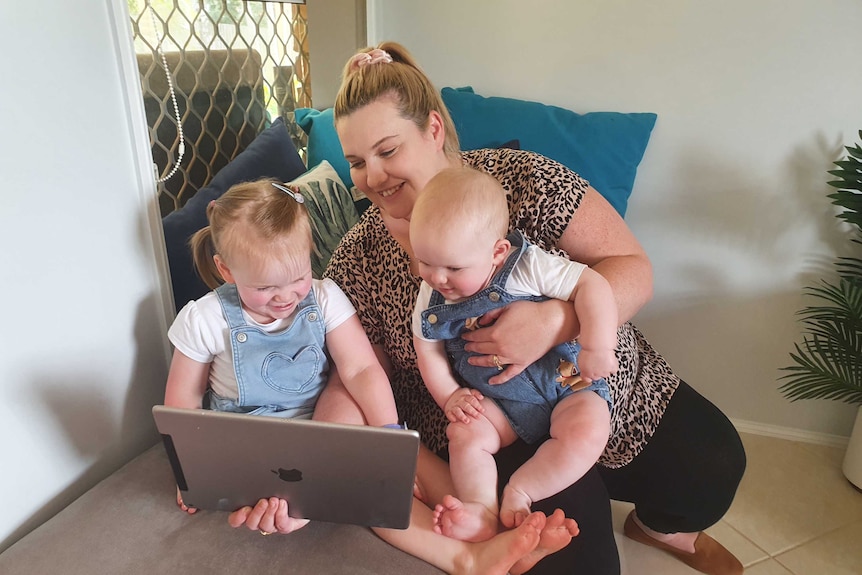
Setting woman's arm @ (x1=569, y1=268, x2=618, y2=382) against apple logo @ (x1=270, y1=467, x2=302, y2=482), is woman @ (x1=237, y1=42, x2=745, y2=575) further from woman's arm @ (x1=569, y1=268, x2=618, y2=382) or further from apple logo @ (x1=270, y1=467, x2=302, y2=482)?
apple logo @ (x1=270, y1=467, x2=302, y2=482)

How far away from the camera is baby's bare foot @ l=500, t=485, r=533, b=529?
971 millimetres

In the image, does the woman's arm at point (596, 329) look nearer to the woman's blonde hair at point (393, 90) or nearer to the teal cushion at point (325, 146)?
the woman's blonde hair at point (393, 90)

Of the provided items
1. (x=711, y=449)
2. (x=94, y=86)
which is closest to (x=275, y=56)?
(x=94, y=86)

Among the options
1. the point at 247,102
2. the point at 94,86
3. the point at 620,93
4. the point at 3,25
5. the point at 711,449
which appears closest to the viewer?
the point at 3,25

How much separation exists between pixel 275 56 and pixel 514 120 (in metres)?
0.74

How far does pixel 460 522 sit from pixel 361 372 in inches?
12.5

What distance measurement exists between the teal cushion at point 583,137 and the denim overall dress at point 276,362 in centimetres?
93

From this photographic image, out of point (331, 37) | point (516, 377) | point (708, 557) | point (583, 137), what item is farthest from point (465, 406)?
point (331, 37)

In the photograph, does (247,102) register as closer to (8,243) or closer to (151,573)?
(8,243)

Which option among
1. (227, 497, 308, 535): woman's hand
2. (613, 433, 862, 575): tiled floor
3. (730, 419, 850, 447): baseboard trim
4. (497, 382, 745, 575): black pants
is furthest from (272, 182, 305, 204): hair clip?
(730, 419, 850, 447): baseboard trim

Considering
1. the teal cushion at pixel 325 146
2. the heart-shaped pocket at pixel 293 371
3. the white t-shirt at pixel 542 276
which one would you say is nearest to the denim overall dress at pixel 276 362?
the heart-shaped pocket at pixel 293 371

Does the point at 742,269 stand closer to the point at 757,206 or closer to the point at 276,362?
the point at 757,206

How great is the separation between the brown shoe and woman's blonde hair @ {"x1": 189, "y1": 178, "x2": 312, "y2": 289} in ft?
4.01

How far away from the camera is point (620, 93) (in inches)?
70.9
